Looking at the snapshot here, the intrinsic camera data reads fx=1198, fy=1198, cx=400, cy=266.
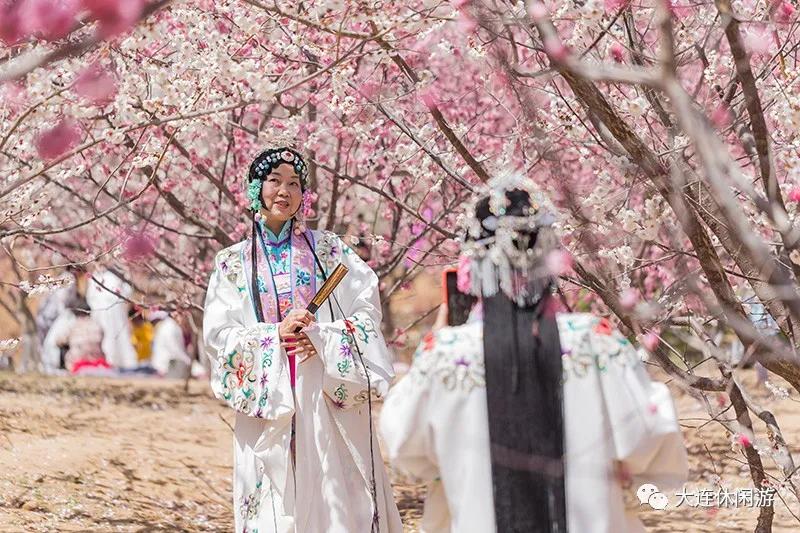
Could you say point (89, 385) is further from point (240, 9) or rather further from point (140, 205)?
point (240, 9)

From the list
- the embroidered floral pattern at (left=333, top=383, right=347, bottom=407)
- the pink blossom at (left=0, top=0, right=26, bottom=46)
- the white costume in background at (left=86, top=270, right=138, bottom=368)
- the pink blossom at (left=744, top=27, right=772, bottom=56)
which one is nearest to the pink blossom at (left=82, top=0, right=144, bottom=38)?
the pink blossom at (left=0, top=0, right=26, bottom=46)

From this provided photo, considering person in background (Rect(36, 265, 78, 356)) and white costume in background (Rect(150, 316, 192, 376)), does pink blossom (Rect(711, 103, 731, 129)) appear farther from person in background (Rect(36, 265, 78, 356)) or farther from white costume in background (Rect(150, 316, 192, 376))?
white costume in background (Rect(150, 316, 192, 376))

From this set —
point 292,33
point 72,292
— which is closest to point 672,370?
point 292,33

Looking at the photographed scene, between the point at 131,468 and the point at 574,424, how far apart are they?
563 centimetres

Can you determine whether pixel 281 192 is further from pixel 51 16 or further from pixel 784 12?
pixel 784 12

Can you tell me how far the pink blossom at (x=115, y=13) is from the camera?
9.16 feet

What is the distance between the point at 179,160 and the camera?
24.9 ft

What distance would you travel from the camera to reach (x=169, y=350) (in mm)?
16047

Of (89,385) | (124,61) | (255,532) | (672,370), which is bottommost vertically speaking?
(255,532)

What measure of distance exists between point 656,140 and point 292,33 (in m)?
1.73

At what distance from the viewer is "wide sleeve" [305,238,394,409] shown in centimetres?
481

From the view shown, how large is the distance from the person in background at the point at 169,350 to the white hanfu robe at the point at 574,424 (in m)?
12.9

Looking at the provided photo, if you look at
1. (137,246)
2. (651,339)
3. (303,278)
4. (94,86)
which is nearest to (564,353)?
(651,339)

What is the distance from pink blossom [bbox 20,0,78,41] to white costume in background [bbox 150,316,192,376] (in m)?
12.7
